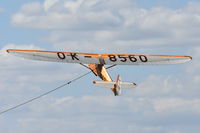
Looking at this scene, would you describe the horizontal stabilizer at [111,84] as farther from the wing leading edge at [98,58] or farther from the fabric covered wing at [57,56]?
the fabric covered wing at [57,56]

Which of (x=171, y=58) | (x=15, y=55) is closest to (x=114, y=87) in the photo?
(x=171, y=58)

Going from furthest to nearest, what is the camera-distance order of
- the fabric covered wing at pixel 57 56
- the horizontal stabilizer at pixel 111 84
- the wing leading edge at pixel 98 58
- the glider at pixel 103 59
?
the fabric covered wing at pixel 57 56
the wing leading edge at pixel 98 58
the glider at pixel 103 59
the horizontal stabilizer at pixel 111 84

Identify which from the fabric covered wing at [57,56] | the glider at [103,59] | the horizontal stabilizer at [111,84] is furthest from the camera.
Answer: the fabric covered wing at [57,56]

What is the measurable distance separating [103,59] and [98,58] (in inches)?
23.1

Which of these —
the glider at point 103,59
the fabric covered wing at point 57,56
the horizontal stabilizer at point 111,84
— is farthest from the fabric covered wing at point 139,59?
the horizontal stabilizer at point 111,84

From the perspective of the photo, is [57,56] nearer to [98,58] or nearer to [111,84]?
[98,58]

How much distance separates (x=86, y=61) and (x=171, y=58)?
9.51m

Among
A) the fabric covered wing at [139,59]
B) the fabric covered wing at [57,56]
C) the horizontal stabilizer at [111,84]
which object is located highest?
the fabric covered wing at [57,56]

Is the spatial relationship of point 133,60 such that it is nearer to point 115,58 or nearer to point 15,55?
point 115,58

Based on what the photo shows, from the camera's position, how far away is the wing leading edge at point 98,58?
262 feet

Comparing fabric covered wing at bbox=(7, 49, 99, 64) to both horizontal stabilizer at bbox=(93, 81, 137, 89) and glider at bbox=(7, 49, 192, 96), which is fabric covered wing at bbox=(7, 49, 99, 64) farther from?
horizontal stabilizer at bbox=(93, 81, 137, 89)

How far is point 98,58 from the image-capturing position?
3177 inches

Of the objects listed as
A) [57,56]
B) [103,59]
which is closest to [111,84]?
[103,59]

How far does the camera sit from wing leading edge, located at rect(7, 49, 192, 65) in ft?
262
